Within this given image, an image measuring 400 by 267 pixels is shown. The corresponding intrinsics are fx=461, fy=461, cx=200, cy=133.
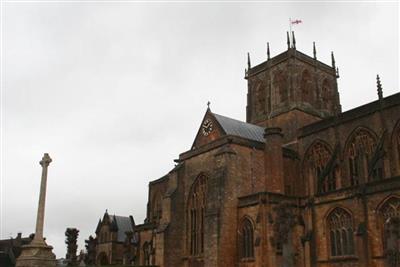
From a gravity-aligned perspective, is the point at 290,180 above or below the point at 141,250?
above

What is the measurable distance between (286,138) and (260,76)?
9871 mm

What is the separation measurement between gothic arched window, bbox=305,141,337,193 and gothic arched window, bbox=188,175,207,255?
8.89 metres

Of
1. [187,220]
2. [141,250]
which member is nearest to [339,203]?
[187,220]

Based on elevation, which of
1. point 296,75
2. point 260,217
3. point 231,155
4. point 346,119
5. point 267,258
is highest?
point 296,75

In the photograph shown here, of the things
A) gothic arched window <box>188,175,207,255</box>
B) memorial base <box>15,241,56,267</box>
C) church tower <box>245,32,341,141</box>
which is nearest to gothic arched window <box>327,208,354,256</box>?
gothic arched window <box>188,175,207,255</box>

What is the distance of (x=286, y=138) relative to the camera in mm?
43500

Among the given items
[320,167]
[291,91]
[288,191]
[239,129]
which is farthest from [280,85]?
[288,191]

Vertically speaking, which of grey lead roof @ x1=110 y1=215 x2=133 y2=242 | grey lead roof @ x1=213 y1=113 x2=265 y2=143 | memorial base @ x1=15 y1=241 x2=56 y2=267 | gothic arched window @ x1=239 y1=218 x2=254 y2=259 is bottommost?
memorial base @ x1=15 y1=241 x2=56 y2=267

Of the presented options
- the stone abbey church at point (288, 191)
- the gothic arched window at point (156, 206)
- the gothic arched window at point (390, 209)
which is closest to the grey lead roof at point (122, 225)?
the gothic arched window at point (156, 206)

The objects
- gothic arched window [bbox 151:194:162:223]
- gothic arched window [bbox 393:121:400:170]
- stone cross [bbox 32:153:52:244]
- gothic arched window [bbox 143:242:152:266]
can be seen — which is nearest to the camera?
stone cross [bbox 32:153:52:244]

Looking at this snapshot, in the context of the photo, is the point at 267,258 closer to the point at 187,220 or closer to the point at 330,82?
the point at 187,220

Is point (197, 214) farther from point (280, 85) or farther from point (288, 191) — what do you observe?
point (280, 85)

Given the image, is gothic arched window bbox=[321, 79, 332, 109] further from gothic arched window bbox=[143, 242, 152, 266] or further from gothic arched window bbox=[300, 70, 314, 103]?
gothic arched window bbox=[143, 242, 152, 266]

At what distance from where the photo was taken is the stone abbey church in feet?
91.9
